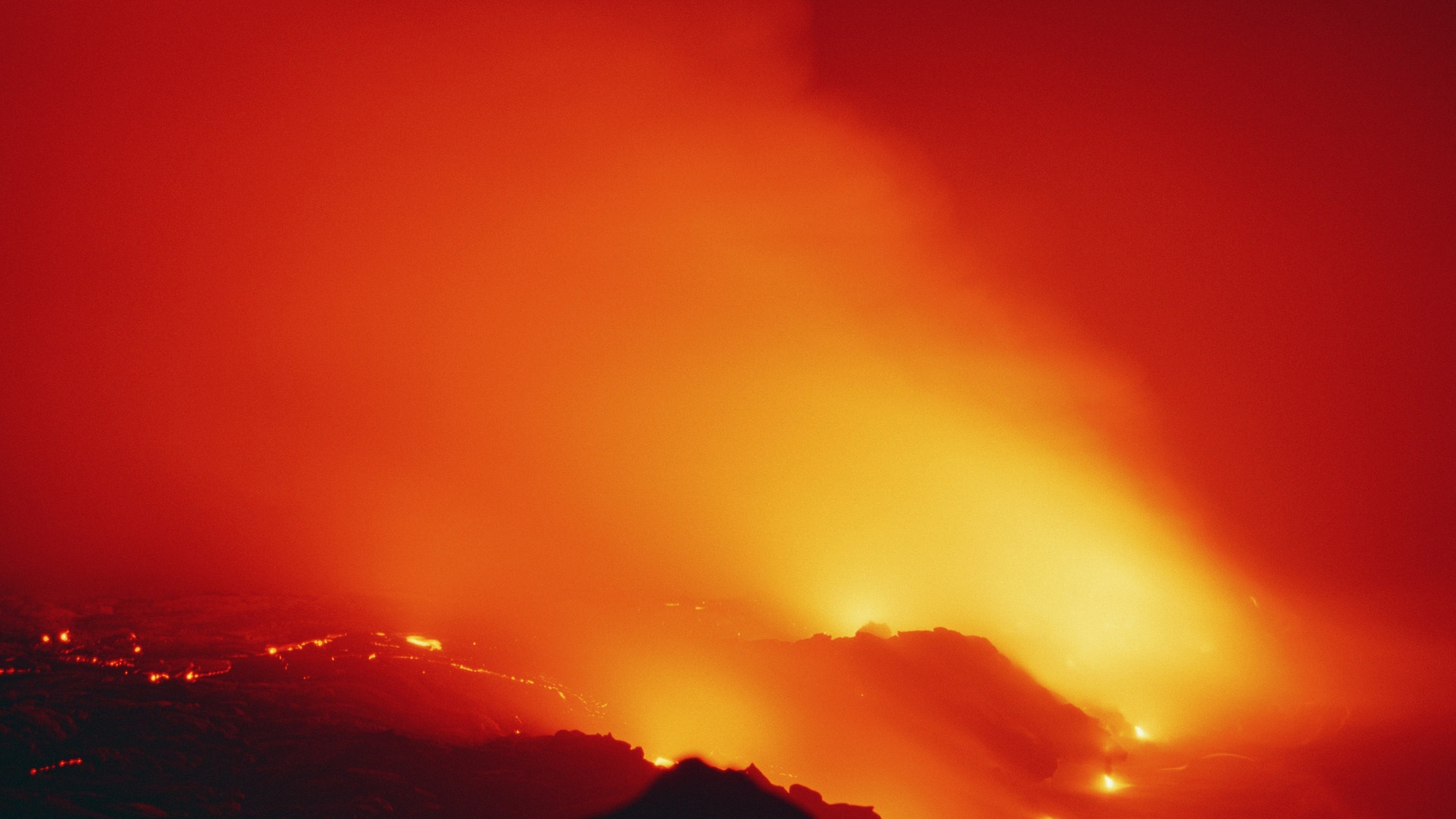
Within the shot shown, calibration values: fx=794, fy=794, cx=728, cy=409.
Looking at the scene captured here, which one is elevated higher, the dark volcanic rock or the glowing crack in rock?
the dark volcanic rock

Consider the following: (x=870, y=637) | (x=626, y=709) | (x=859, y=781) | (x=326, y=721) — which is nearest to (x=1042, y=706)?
(x=870, y=637)

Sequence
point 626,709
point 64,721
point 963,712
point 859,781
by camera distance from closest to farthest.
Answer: point 64,721, point 859,781, point 626,709, point 963,712

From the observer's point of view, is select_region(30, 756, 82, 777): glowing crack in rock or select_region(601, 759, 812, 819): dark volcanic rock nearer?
select_region(30, 756, 82, 777): glowing crack in rock

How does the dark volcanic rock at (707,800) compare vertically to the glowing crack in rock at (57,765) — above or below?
above

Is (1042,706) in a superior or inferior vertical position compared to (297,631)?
superior

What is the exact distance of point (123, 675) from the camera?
23844 mm

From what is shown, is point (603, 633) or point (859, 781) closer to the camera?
point (859, 781)

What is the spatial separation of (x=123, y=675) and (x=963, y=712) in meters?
30.0

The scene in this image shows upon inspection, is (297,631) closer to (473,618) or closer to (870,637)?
(473,618)

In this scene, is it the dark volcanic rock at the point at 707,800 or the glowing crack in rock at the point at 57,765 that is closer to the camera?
the glowing crack in rock at the point at 57,765

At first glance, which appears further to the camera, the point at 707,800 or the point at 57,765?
the point at 707,800

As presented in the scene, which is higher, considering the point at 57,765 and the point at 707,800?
the point at 707,800

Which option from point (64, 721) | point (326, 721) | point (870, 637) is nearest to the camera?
point (64, 721)

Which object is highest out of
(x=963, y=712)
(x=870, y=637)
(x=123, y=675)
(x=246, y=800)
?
(x=870, y=637)
